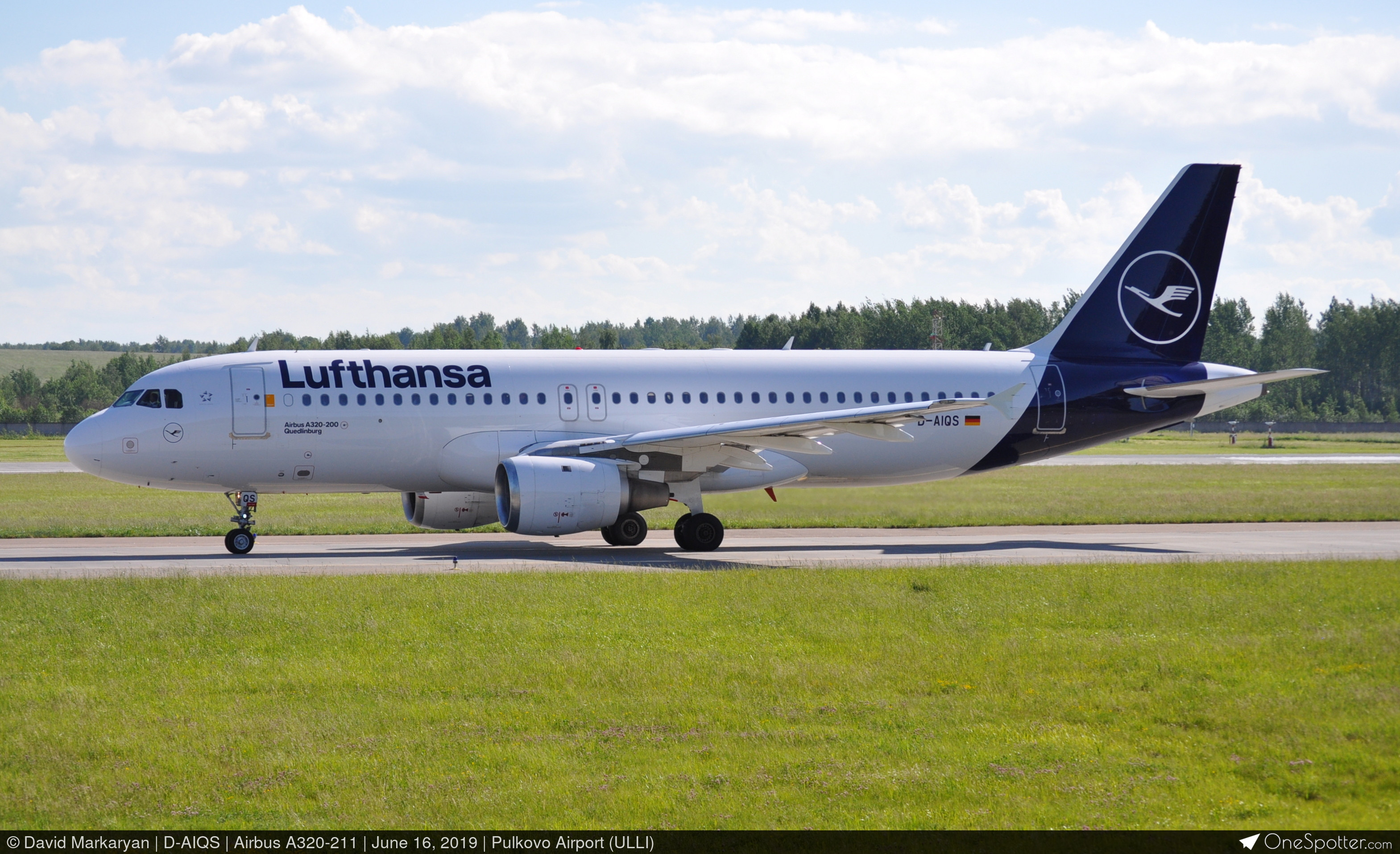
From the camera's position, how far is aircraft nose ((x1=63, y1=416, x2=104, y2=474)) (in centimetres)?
2423

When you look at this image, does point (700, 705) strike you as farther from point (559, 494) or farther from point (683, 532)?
point (683, 532)

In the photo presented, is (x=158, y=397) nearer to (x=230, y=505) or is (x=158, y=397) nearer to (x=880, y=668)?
(x=230, y=505)

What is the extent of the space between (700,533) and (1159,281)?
12583 mm

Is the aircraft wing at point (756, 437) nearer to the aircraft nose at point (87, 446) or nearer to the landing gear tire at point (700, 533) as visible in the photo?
the landing gear tire at point (700, 533)

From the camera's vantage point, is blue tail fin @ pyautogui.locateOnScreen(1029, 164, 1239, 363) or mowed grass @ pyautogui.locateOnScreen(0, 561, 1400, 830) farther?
blue tail fin @ pyautogui.locateOnScreen(1029, 164, 1239, 363)


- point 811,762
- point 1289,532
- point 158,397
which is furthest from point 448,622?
point 1289,532

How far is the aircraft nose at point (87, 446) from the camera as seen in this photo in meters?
24.2

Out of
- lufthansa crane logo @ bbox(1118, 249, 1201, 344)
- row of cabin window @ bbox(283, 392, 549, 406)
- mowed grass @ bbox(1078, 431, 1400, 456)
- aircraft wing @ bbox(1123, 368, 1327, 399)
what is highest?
lufthansa crane logo @ bbox(1118, 249, 1201, 344)

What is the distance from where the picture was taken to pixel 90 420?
24438 mm

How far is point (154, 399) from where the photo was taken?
24.8m

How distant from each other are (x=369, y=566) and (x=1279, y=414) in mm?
114364

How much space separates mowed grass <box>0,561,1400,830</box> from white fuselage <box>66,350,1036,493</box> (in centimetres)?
677

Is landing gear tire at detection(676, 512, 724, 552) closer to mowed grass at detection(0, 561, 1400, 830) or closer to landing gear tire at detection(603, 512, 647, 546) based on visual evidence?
landing gear tire at detection(603, 512, 647, 546)

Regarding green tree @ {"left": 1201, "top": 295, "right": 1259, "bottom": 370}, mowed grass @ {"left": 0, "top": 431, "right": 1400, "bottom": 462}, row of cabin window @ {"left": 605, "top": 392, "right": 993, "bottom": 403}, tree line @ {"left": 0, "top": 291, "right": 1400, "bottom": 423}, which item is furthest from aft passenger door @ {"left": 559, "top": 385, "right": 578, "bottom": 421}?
green tree @ {"left": 1201, "top": 295, "right": 1259, "bottom": 370}
